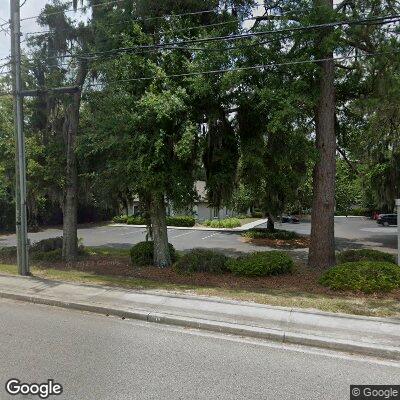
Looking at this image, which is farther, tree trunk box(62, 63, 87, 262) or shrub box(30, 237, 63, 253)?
shrub box(30, 237, 63, 253)

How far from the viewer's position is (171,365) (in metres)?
4.91

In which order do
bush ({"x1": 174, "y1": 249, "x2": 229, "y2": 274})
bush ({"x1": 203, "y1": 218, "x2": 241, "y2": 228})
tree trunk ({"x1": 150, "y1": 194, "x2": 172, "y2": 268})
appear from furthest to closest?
bush ({"x1": 203, "y1": 218, "x2": 241, "y2": 228}) → tree trunk ({"x1": 150, "y1": 194, "x2": 172, "y2": 268}) → bush ({"x1": 174, "y1": 249, "x2": 229, "y2": 274})

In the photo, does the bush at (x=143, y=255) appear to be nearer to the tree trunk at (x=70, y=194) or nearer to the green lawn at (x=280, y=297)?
the green lawn at (x=280, y=297)

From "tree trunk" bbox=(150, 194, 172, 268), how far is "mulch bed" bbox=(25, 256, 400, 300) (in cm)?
42

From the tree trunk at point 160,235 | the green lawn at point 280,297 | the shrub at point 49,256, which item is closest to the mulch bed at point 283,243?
the tree trunk at point 160,235

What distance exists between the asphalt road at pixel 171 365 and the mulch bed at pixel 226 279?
3.54 m

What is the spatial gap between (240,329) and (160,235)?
6.80 m

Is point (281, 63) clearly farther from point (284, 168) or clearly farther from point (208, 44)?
point (284, 168)

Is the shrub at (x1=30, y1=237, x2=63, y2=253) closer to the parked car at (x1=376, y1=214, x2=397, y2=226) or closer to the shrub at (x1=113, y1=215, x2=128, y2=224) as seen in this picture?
the shrub at (x1=113, y1=215, x2=128, y2=224)

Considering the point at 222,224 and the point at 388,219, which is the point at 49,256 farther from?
the point at 388,219

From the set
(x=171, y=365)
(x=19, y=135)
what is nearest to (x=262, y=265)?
(x=171, y=365)

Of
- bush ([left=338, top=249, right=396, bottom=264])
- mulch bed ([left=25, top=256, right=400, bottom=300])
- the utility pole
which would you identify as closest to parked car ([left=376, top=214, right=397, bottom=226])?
bush ([left=338, top=249, right=396, bottom=264])

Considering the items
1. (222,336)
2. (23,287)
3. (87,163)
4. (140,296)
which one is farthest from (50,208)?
(222,336)

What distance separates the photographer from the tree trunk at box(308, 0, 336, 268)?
11.7 metres
